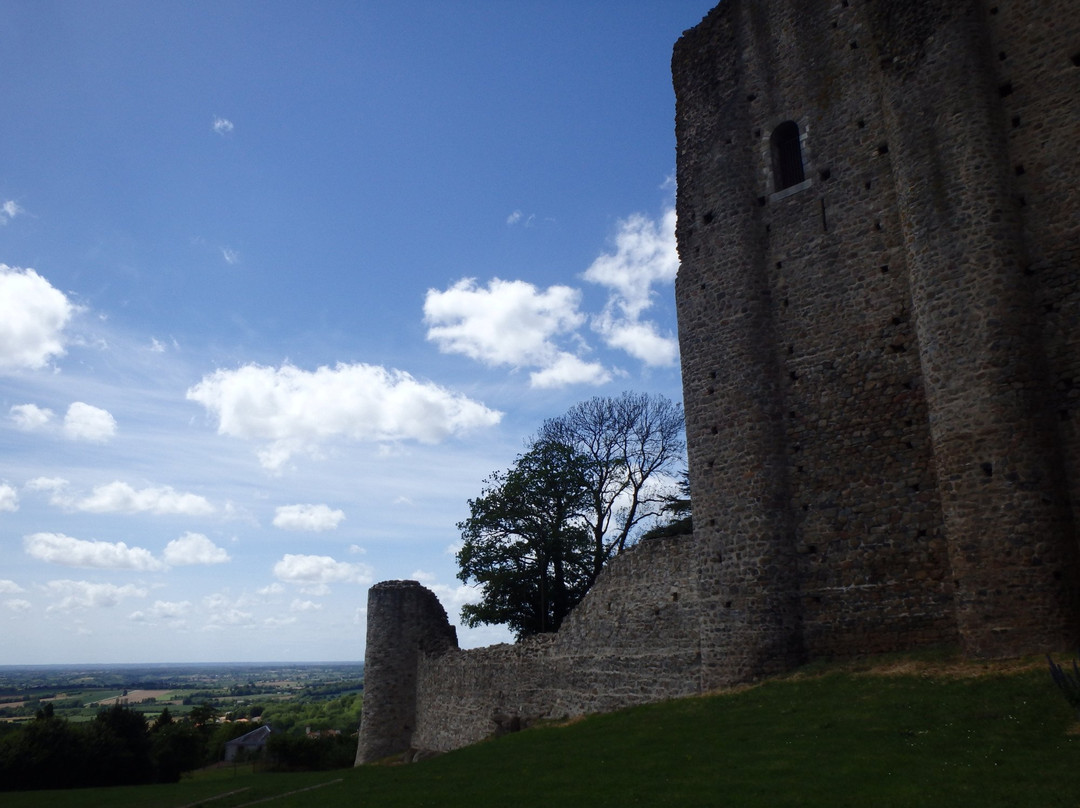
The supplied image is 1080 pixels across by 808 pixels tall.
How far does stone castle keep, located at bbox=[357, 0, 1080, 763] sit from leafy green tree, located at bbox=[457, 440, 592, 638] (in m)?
10.8

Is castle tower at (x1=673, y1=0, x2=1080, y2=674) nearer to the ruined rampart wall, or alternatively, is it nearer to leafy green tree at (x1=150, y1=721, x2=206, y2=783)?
the ruined rampart wall

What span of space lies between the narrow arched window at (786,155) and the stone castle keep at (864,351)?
0.19 ft

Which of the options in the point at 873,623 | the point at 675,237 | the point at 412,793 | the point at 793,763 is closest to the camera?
the point at 793,763

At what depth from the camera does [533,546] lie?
114ft

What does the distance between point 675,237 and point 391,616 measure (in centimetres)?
1794

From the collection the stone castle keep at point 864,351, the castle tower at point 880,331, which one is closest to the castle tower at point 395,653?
the stone castle keep at point 864,351

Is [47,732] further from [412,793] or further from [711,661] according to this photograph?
[711,661]

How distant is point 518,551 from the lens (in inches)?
1377

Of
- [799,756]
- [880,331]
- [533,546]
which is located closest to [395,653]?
[533,546]

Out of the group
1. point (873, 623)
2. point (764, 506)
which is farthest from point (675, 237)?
point (873, 623)

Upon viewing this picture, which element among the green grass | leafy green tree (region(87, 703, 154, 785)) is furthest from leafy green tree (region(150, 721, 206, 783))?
the green grass

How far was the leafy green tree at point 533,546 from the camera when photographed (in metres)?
34.3

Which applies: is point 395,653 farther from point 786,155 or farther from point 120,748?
point 786,155

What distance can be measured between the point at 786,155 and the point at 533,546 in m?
20.2
